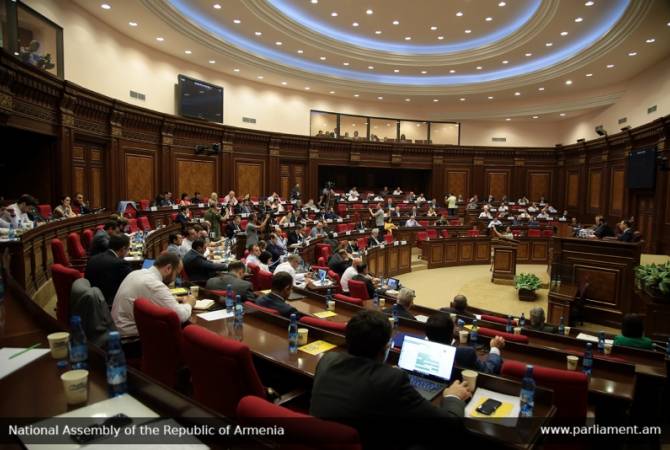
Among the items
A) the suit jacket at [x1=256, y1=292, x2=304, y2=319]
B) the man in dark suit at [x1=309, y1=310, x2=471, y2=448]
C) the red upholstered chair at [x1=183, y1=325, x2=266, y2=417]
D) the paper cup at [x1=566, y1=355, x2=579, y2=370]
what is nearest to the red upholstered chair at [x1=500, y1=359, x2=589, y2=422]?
the paper cup at [x1=566, y1=355, x2=579, y2=370]

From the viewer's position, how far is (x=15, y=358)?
6.92 ft

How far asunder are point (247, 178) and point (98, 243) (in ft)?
36.0

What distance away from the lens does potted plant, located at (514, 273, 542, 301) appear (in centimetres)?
900

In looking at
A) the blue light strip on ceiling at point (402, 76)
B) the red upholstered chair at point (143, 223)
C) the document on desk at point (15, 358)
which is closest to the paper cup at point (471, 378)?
the document on desk at point (15, 358)

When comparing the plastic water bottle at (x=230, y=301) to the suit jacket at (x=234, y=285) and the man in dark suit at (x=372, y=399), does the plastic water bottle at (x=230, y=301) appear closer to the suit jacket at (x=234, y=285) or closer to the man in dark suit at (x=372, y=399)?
the suit jacket at (x=234, y=285)

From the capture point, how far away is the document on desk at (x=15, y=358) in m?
2.00

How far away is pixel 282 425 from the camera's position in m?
1.42

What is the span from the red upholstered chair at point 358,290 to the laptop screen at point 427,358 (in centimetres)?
300

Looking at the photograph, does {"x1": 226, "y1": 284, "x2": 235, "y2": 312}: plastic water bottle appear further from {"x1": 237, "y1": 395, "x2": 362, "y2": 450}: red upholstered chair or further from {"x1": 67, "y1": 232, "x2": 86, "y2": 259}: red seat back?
{"x1": 67, "y1": 232, "x2": 86, "y2": 259}: red seat back

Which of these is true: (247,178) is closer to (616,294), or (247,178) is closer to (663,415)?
(616,294)

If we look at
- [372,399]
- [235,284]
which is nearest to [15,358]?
[372,399]

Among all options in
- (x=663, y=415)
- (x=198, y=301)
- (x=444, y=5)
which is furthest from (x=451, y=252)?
(x=198, y=301)

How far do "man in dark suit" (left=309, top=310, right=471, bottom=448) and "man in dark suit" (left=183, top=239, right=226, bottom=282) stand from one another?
4165 millimetres

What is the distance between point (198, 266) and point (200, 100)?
9.56 metres
